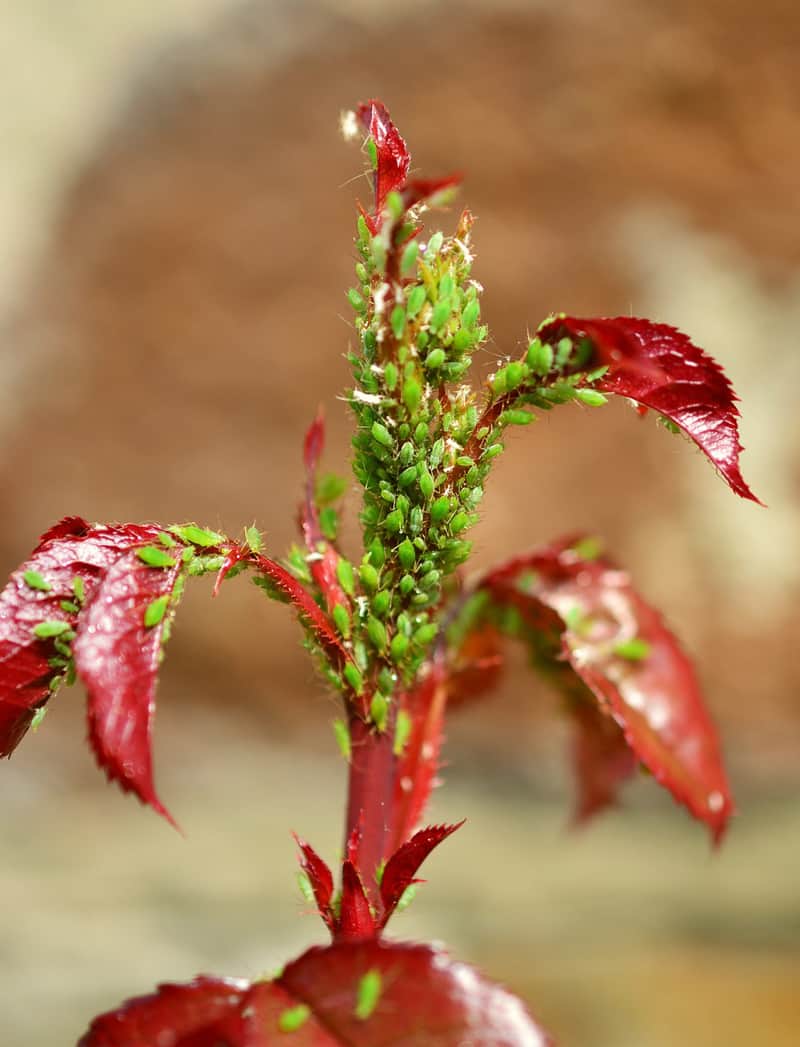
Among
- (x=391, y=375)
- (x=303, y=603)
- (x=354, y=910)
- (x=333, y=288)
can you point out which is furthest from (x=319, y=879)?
(x=333, y=288)

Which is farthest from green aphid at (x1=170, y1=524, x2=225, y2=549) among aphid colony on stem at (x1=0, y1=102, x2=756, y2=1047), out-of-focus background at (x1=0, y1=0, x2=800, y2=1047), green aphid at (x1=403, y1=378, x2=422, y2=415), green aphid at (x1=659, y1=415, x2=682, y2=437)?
out-of-focus background at (x1=0, y1=0, x2=800, y2=1047)

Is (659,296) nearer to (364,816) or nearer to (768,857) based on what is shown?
(768,857)

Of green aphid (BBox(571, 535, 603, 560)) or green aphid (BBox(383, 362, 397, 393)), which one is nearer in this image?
green aphid (BBox(383, 362, 397, 393))

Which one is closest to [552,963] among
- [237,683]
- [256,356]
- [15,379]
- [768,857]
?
[768,857]

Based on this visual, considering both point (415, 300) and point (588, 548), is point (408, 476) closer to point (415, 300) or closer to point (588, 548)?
point (415, 300)

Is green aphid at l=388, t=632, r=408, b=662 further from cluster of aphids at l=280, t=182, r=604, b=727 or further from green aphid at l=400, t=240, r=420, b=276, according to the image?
green aphid at l=400, t=240, r=420, b=276

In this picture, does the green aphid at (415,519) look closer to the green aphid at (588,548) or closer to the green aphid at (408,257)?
the green aphid at (408,257)
